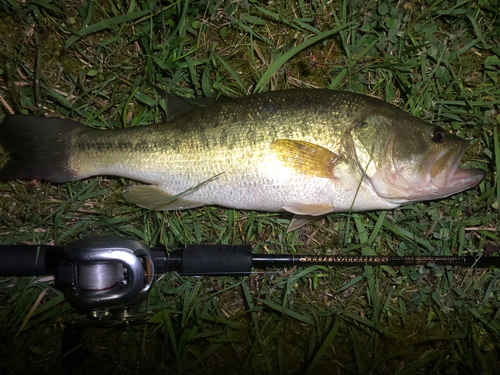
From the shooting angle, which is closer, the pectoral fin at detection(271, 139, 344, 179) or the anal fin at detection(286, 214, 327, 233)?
the pectoral fin at detection(271, 139, 344, 179)

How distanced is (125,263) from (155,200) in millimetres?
483

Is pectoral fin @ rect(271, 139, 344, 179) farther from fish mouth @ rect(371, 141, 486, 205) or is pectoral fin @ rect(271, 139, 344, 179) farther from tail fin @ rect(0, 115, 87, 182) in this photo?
tail fin @ rect(0, 115, 87, 182)

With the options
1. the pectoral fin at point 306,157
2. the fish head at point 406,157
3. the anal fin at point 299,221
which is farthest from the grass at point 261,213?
the pectoral fin at point 306,157

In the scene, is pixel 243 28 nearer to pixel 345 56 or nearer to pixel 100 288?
pixel 345 56

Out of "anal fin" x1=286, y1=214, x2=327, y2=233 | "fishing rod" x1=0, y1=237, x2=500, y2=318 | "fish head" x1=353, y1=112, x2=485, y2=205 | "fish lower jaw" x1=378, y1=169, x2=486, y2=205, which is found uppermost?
"fish head" x1=353, y1=112, x2=485, y2=205

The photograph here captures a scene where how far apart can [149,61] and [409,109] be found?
6.17ft

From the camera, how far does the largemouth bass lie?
2.01m

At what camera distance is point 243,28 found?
243cm

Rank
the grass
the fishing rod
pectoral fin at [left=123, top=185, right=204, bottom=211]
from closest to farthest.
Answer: the fishing rod → pectoral fin at [left=123, top=185, right=204, bottom=211] → the grass

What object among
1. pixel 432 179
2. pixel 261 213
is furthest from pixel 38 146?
pixel 432 179

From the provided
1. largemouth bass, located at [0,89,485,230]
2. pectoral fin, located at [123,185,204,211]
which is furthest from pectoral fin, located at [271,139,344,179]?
pectoral fin, located at [123,185,204,211]

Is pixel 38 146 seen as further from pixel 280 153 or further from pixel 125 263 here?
pixel 280 153

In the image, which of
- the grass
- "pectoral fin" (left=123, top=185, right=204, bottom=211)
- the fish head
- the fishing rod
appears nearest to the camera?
the fishing rod

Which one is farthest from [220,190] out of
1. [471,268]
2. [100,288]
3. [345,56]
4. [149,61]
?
[471,268]
